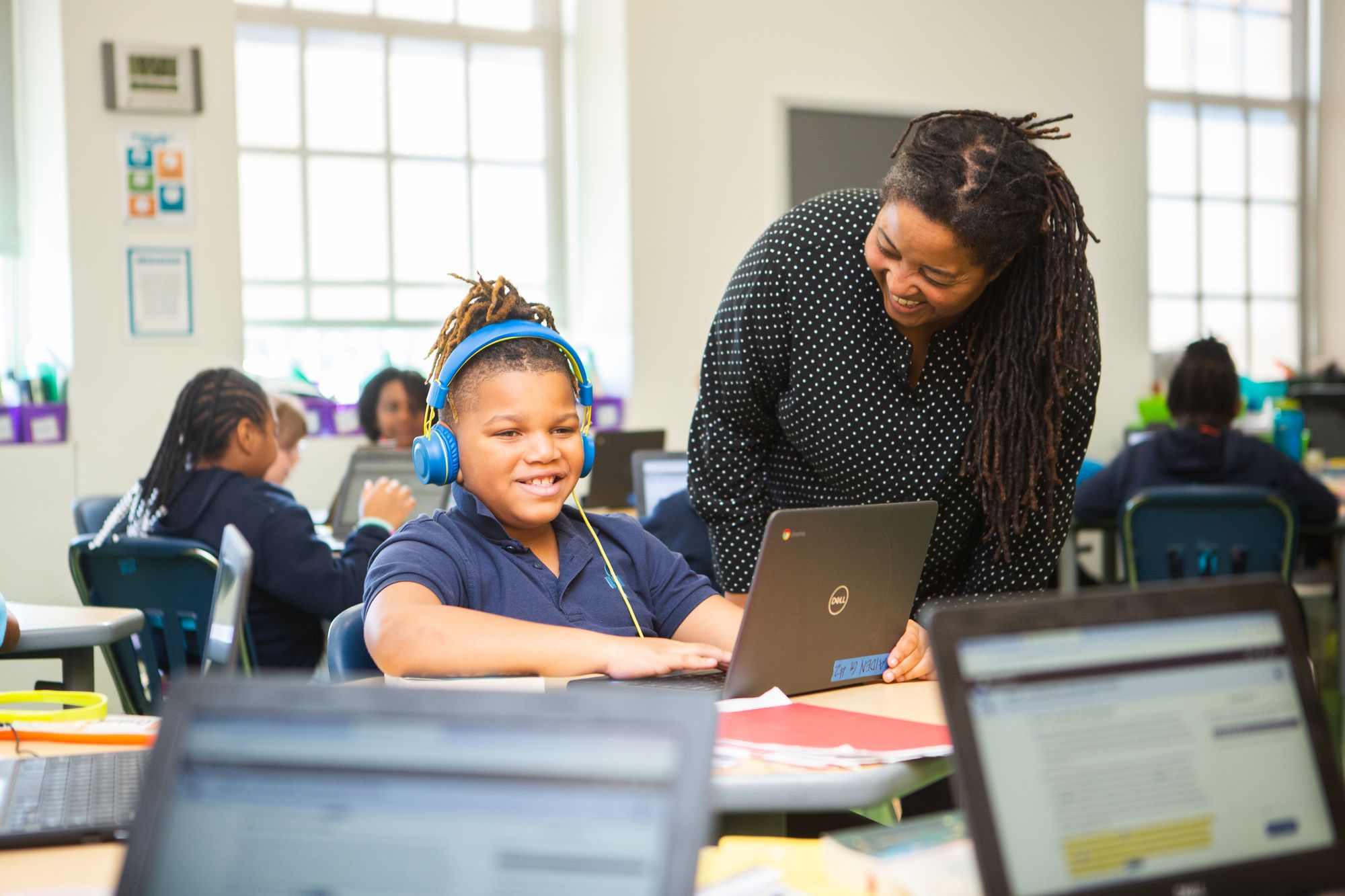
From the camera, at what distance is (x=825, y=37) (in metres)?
5.51

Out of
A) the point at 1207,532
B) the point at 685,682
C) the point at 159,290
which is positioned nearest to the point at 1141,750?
the point at 685,682

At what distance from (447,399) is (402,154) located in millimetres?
3760

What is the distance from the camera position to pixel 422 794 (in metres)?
0.69

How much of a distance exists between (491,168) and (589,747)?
4.97 meters

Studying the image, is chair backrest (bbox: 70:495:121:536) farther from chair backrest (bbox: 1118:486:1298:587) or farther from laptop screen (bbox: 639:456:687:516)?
chair backrest (bbox: 1118:486:1298:587)

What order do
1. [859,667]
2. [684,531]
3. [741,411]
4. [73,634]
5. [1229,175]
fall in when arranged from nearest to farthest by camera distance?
[859,667] → [741,411] → [73,634] → [684,531] → [1229,175]

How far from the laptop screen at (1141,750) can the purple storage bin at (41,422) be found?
4.14 meters

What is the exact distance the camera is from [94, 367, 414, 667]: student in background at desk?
261 centimetres

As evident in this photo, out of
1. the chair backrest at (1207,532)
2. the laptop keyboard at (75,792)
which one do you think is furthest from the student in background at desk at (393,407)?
the laptop keyboard at (75,792)

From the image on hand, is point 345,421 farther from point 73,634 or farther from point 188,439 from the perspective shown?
point 73,634

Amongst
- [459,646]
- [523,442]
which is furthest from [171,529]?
[459,646]

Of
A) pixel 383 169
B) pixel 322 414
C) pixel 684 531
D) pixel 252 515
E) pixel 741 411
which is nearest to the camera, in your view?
pixel 741 411

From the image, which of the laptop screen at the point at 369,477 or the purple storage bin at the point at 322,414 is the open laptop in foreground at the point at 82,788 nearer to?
the laptop screen at the point at 369,477

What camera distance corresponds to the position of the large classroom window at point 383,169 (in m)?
4.99
